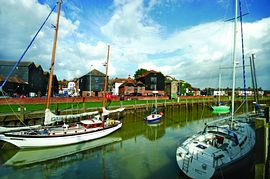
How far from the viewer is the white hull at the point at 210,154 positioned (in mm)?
7754

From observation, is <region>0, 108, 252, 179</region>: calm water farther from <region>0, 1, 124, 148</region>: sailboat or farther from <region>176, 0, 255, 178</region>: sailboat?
<region>176, 0, 255, 178</region>: sailboat

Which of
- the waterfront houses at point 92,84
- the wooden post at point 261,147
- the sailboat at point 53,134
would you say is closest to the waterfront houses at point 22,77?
the waterfront houses at point 92,84

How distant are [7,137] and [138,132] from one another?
13890 millimetres

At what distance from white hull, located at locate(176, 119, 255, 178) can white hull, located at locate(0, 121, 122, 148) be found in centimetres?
1020

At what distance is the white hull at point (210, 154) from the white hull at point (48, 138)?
10.2m

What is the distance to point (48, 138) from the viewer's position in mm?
13836

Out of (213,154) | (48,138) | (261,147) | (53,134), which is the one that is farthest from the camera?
(53,134)

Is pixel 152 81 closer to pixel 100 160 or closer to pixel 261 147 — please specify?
pixel 100 160

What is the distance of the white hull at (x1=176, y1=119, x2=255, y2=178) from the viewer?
7.75 metres

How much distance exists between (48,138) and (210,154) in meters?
13.4

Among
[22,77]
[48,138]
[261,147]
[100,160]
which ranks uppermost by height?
[22,77]

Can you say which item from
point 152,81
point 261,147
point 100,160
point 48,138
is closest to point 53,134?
point 48,138

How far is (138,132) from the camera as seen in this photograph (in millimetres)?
20625

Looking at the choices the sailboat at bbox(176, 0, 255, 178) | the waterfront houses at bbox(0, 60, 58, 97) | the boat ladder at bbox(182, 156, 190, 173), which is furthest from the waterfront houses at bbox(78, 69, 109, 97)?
the boat ladder at bbox(182, 156, 190, 173)
